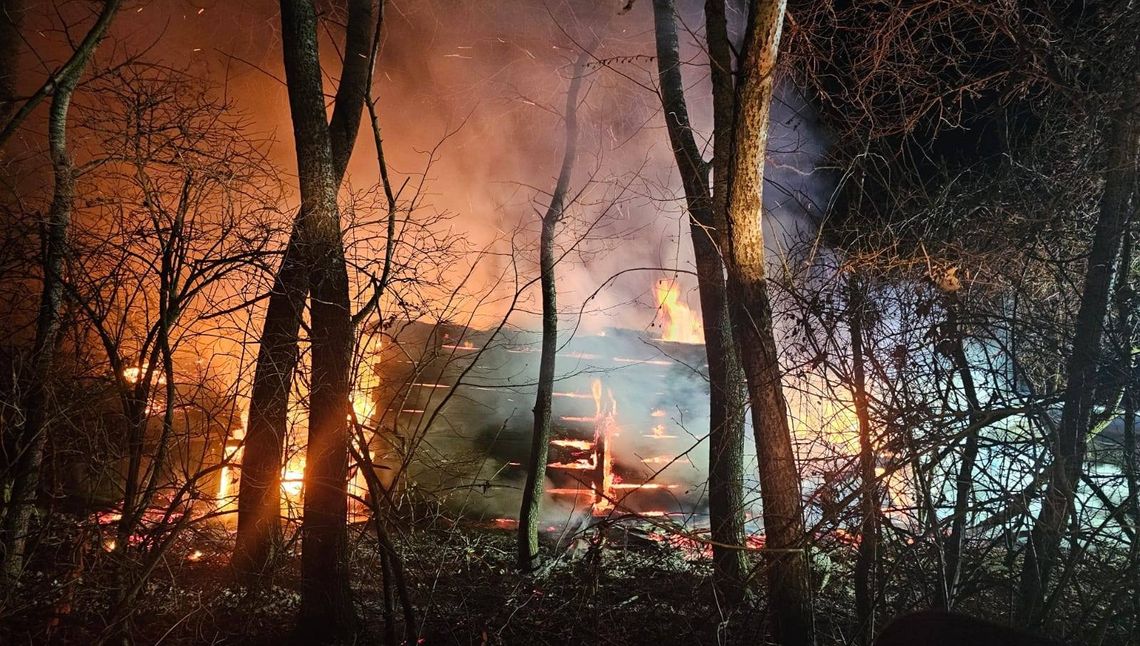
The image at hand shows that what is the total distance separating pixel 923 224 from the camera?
7.41m

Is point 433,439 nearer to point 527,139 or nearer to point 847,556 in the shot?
point 527,139

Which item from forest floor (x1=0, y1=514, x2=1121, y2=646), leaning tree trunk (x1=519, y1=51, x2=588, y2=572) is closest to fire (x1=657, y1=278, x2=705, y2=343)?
leaning tree trunk (x1=519, y1=51, x2=588, y2=572)

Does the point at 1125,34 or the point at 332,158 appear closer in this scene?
the point at 1125,34

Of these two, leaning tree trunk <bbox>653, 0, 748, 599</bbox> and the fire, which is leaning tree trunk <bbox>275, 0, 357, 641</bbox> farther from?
the fire

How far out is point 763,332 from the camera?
5207mm

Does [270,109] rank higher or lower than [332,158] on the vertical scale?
higher

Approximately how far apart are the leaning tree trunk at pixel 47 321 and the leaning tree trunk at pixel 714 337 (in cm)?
606

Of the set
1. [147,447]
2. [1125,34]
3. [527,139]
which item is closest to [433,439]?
[147,447]

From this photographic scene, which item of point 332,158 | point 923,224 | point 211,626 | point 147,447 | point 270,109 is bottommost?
point 211,626

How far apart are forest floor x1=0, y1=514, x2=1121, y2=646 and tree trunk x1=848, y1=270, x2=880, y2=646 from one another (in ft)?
0.72

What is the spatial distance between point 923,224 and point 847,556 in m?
4.06

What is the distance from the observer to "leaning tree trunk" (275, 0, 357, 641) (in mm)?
6172

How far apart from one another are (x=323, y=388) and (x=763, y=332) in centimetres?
415

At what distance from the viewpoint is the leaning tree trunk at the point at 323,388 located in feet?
20.2
